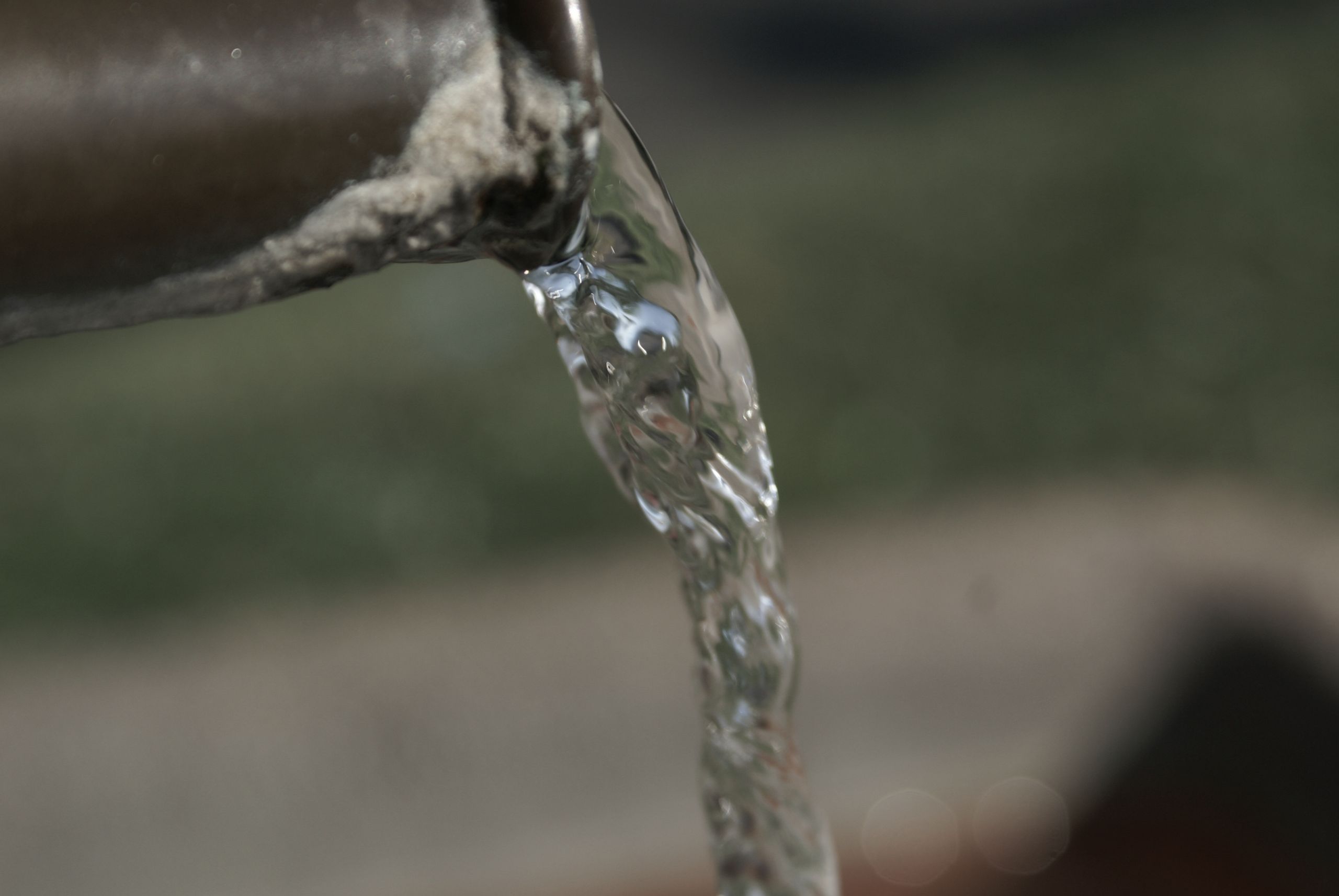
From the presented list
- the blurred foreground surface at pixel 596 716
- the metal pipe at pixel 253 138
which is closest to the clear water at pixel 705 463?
the metal pipe at pixel 253 138

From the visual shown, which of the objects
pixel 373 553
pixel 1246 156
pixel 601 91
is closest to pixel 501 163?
pixel 601 91

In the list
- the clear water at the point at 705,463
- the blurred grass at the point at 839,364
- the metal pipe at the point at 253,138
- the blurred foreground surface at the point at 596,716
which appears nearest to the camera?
the metal pipe at the point at 253,138

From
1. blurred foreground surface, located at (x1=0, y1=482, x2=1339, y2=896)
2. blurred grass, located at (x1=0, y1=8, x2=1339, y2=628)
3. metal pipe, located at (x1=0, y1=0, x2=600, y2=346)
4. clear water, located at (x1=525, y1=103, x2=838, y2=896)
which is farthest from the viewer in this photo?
blurred grass, located at (x1=0, y1=8, x2=1339, y2=628)

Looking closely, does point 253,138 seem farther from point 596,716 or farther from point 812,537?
point 812,537

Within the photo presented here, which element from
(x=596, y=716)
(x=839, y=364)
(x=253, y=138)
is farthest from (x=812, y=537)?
(x=253, y=138)

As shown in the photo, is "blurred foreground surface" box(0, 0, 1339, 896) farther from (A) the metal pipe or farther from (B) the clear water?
(A) the metal pipe

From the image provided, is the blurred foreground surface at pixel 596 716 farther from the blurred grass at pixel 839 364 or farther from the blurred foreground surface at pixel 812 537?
the blurred grass at pixel 839 364

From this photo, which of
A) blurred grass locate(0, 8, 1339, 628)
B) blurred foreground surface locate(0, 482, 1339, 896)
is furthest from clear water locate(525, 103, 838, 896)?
blurred grass locate(0, 8, 1339, 628)
